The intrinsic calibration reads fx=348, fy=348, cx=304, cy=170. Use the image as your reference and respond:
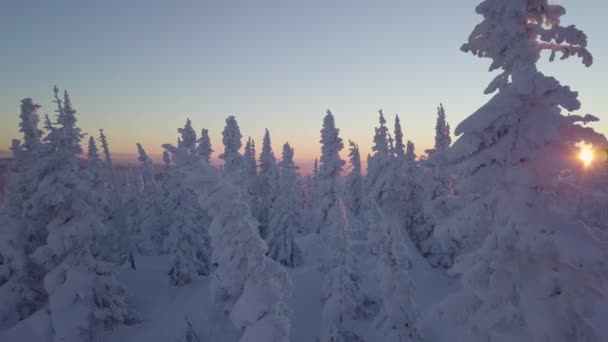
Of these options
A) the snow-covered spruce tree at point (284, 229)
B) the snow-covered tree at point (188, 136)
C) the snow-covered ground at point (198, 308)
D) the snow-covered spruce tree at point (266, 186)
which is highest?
the snow-covered tree at point (188, 136)

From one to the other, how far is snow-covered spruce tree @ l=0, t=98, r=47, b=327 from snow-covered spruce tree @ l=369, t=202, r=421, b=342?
74.9 feet

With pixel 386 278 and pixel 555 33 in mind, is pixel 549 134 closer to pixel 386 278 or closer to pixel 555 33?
pixel 555 33

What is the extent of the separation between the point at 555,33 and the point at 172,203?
33684 mm

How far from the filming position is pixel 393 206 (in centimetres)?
3925

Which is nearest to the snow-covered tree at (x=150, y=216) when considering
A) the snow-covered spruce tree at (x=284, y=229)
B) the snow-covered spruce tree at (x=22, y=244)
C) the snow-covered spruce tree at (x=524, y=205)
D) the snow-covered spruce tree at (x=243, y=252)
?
the snow-covered spruce tree at (x=284, y=229)

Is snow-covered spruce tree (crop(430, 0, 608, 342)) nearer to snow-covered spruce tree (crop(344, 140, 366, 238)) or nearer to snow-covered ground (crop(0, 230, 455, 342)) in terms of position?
snow-covered ground (crop(0, 230, 455, 342))

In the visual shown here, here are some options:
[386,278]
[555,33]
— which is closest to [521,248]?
[555,33]

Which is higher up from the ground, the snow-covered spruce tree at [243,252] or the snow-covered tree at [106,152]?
the snow-covered tree at [106,152]

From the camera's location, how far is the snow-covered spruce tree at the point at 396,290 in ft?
60.3

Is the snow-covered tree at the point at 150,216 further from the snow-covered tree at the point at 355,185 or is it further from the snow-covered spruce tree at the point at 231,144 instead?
the snow-covered tree at the point at 355,185

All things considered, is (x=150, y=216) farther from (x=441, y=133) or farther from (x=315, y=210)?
(x=441, y=133)

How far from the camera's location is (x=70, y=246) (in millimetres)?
20188

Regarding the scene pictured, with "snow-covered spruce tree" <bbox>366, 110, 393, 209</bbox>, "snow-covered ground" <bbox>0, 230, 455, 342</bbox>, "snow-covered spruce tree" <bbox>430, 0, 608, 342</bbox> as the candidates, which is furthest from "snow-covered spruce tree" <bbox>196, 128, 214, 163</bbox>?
"snow-covered spruce tree" <bbox>430, 0, 608, 342</bbox>

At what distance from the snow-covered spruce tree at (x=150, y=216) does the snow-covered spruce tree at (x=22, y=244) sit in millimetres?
17565
